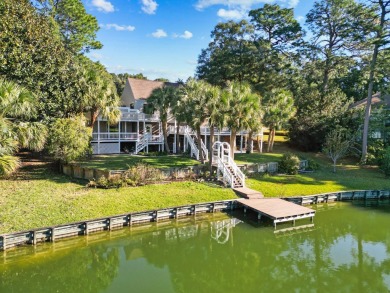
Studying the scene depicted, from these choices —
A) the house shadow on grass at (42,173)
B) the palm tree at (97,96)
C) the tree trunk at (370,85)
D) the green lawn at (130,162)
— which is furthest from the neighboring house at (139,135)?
the tree trunk at (370,85)

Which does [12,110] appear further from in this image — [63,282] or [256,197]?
[256,197]

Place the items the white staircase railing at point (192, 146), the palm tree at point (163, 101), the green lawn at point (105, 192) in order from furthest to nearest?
the white staircase railing at point (192, 146) → the palm tree at point (163, 101) → the green lawn at point (105, 192)

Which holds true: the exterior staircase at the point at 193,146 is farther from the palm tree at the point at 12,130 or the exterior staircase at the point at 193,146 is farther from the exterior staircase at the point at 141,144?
the palm tree at the point at 12,130

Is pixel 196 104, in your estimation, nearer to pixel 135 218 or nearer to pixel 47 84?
pixel 135 218

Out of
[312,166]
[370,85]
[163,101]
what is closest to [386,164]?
[312,166]

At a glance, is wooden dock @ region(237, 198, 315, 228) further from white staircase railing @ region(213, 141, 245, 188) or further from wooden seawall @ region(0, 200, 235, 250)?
white staircase railing @ region(213, 141, 245, 188)

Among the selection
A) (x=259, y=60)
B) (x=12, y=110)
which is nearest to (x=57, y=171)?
(x=12, y=110)
